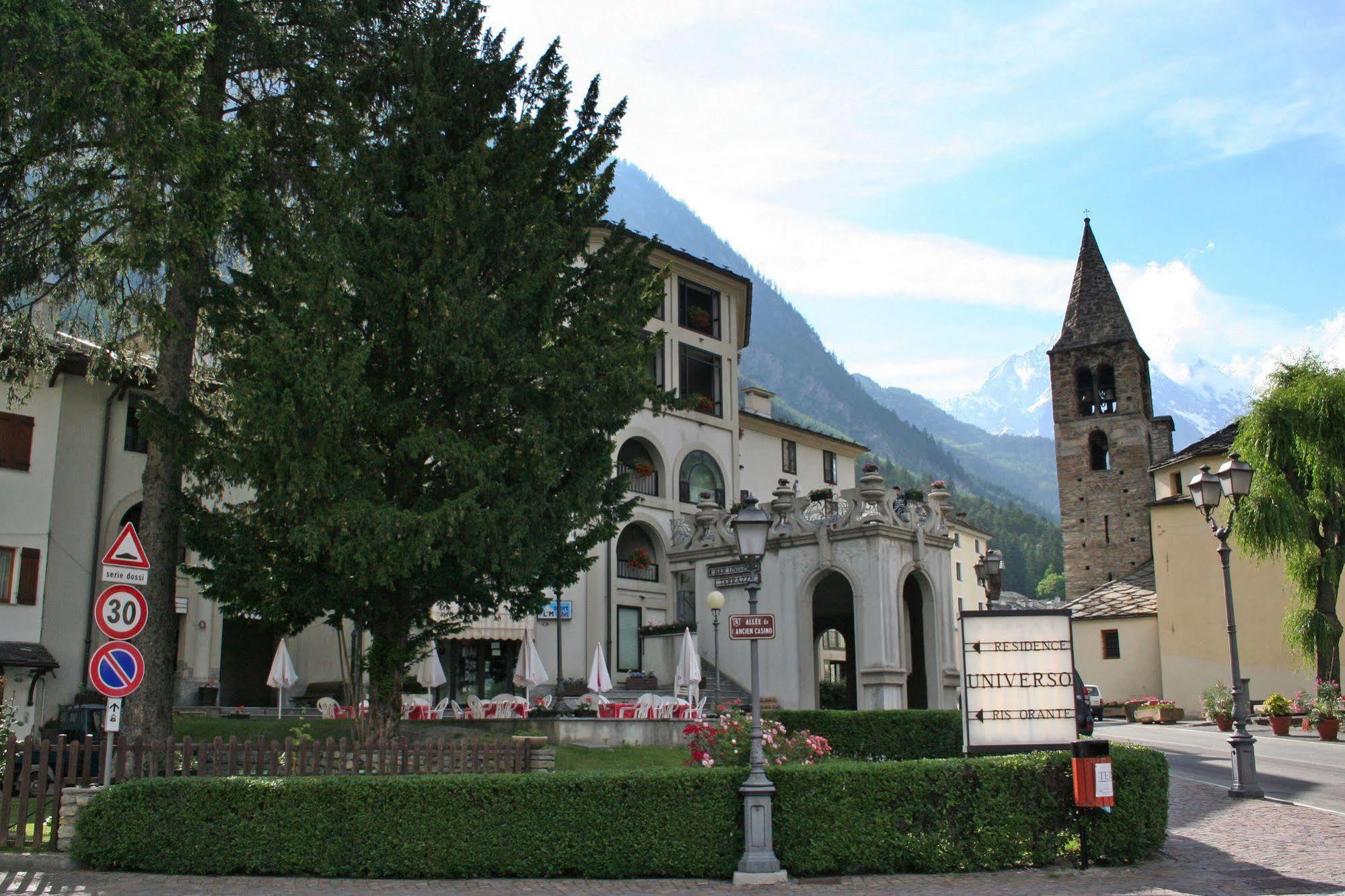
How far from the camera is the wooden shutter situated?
1045 inches

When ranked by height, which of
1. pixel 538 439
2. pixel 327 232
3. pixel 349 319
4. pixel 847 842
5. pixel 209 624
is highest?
pixel 327 232

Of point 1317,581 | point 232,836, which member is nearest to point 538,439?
point 232,836

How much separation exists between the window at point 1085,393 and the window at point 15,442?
5939 centimetres

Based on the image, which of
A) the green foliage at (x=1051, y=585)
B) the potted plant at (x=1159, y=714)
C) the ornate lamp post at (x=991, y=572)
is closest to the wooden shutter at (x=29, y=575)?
the ornate lamp post at (x=991, y=572)

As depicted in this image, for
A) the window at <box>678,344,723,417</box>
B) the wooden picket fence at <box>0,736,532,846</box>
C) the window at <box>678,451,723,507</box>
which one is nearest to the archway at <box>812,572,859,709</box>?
the window at <box>678,451,723,507</box>

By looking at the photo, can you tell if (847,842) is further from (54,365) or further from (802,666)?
(802,666)

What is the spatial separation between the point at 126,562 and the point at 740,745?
26.0 feet

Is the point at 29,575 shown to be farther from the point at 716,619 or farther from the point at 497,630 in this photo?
the point at 716,619

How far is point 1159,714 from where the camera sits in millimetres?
41000

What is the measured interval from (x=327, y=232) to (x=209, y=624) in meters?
20.0

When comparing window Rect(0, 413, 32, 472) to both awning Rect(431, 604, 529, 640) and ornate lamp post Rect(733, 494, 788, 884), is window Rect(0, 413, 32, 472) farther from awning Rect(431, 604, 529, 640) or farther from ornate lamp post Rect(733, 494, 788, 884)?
ornate lamp post Rect(733, 494, 788, 884)

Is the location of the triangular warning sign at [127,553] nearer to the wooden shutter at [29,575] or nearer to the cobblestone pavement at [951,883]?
the cobblestone pavement at [951,883]

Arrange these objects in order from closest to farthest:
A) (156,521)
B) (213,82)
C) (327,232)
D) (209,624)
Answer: (327,232) < (156,521) < (213,82) < (209,624)

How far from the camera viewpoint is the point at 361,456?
564 inches
